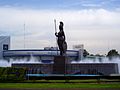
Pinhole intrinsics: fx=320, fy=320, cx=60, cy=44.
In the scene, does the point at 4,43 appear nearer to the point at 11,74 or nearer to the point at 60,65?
the point at 60,65

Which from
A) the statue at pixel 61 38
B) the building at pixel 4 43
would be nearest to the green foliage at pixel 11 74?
the statue at pixel 61 38

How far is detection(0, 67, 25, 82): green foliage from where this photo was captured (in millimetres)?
33344

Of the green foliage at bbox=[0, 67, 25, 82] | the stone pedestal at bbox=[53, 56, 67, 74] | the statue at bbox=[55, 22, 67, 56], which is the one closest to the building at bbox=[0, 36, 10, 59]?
the statue at bbox=[55, 22, 67, 56]

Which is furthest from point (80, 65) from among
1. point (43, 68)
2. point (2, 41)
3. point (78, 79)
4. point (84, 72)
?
point (2, 41)

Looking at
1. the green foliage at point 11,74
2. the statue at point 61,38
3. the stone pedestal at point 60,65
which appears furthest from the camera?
the statue at point 61,38

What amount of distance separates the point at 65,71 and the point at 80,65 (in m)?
5.97

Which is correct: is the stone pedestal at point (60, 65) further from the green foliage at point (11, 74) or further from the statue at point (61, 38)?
the green foliage at point (11, 74)

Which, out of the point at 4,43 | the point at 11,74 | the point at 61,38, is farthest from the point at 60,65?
the point at 4,43

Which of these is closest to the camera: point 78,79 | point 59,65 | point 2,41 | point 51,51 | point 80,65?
point 78,79

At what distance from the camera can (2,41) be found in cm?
9594

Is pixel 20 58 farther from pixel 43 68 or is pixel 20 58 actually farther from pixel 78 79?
pixel 78 79

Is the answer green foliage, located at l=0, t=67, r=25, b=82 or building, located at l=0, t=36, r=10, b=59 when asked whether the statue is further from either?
building, located at l=0, t=36, r=10, b=59

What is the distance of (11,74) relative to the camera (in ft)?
111

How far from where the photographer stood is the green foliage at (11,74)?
33344 mm
